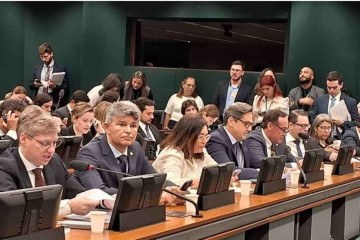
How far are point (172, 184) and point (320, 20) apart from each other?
6.15 metres

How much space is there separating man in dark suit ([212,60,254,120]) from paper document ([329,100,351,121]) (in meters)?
1.36

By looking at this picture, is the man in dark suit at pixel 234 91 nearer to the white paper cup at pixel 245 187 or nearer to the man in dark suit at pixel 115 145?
the white paper cup at pixel 245 187

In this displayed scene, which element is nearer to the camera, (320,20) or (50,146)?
(50,146)

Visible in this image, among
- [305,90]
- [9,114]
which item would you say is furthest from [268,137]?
[305,90]

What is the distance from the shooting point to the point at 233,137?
18.2 feet

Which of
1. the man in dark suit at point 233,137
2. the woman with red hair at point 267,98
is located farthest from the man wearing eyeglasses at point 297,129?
the woman with red hair at point 267,98

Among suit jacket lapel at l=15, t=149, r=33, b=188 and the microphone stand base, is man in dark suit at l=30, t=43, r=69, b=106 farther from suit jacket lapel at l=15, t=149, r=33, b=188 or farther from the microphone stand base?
suit jacket lapel at l=15, t=149, r=33, b=188

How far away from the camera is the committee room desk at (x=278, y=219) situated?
331cm

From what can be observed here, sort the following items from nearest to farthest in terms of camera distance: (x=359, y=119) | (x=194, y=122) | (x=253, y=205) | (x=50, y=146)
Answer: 1. (x=50, y=146)
2. (x=253, y=205)
3. (x=194, y=122)
4. (x=359, y=119)

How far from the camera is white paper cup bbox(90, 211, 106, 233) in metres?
3.03

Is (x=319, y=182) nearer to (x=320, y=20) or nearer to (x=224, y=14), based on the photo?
(x=320, y=20)

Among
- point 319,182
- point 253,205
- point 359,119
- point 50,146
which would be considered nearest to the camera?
point 50,146

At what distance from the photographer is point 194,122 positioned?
4.64 meters

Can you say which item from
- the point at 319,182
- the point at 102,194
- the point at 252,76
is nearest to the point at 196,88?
the point at 252,76
